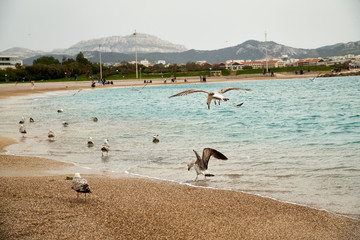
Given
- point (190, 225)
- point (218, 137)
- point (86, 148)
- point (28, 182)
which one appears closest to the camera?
point (190, 225)

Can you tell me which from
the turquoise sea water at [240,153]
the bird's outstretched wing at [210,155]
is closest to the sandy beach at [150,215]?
the bird's outstretched wing at [210,155]

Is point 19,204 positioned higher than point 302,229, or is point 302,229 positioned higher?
point 19,204

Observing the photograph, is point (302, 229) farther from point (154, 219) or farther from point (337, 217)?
point (154, 219)

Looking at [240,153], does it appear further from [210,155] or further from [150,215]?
[150,215]

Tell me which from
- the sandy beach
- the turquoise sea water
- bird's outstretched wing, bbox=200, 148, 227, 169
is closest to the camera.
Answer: the sandy beach

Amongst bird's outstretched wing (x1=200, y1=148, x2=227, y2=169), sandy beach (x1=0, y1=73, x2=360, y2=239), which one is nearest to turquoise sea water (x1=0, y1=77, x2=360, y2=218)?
bird's outstretched wing (x1=200, y1=148, x2=227, y2=169)

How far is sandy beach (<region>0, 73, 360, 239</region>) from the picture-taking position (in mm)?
6206

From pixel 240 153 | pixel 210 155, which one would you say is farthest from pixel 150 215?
pixel 240 153

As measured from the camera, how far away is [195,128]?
80.9 feet

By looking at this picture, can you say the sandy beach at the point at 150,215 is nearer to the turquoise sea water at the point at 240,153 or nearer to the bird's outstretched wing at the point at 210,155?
the bird's outstretched wing at the point at 210,155

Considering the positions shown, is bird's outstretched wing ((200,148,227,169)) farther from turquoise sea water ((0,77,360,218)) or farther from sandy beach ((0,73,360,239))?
sandy beach ((0,73,360,239))

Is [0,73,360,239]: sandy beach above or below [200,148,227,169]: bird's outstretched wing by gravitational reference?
below

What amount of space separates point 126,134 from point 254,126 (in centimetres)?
834

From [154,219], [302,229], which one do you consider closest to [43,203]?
[154,219]
